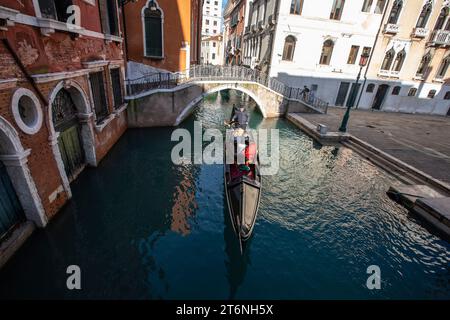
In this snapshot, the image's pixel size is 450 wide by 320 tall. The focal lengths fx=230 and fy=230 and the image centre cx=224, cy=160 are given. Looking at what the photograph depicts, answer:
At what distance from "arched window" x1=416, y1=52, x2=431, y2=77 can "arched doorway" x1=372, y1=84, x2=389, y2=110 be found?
9.40 feet

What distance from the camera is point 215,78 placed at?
49.7 feet

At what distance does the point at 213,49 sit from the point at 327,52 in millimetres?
39203

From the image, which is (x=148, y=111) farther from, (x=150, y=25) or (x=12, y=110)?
(x=12, y=110)

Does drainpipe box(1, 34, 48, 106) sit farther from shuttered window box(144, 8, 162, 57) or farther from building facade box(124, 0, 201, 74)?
shuttered window box(144, 8, 162, 57)

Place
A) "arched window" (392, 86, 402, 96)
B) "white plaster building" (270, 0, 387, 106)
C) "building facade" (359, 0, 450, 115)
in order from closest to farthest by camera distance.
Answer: "white plaster building" (270, 0, 387, 106) → "building facade" (359, 0, 450, 115) → "arched window" (392, 86, 402, 96)

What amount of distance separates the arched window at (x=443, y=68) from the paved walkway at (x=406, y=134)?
3.65m

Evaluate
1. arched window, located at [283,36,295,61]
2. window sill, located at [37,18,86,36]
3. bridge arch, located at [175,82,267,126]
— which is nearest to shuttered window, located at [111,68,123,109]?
bridge arch, located at [175,82,267,126]

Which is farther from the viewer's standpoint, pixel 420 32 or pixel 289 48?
pixel 289 48

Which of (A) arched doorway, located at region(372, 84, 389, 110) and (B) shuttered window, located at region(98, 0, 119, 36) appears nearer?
(B) shuttered window, located at region(98, 0, 119, 36)

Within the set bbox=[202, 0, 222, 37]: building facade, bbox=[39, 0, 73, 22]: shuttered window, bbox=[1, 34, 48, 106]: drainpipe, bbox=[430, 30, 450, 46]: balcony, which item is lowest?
bbox=[1, 34, 48, 106]: drainpipe

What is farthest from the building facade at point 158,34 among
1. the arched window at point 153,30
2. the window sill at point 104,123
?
the window sill at point 104,123

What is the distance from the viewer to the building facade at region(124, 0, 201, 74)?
43.2ft

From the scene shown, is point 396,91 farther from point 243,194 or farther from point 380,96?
point 243,194

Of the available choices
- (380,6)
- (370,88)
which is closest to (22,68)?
(380,6)
